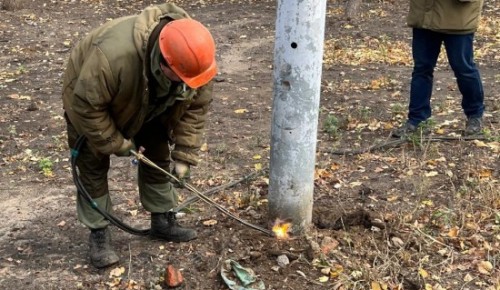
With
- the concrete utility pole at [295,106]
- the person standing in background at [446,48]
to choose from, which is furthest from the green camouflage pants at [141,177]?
the person standing in background at [446,48]

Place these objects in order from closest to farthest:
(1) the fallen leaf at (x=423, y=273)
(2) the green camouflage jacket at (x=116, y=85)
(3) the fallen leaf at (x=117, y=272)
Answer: (2) the green camouflage jacket at (x=116, y=85) < (1) the fallen leaf at (x=423, y=273) < (3) the fallen leaf at (x=117, y=272)

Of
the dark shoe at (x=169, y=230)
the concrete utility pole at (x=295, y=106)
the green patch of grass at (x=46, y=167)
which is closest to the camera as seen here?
the concrete utility pole at (x=295, y=106)

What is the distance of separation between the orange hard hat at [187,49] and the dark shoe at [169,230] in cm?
122

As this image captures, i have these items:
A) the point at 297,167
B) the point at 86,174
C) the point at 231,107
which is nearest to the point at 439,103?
the point at 231,107

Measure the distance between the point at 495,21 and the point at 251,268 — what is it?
900 centimetres

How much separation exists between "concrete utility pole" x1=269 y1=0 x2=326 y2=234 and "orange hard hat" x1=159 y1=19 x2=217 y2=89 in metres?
0.53

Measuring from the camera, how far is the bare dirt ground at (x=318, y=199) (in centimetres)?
334

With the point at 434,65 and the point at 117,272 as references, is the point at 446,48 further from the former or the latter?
the point at 117,272

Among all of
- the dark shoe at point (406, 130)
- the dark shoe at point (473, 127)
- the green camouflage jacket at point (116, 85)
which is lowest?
the dark shoe at point (406, 130)

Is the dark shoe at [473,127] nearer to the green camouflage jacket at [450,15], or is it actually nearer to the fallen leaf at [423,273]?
the green camouflage jacket at [450,15]

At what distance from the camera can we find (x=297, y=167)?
3.42m

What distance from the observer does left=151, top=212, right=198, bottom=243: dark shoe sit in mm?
3705

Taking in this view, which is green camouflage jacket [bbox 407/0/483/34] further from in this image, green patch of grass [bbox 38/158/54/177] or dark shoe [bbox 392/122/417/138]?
green patch of grass [bbox 38/158/54/177]

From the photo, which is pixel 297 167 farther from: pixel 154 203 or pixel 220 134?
pixel 220 134
